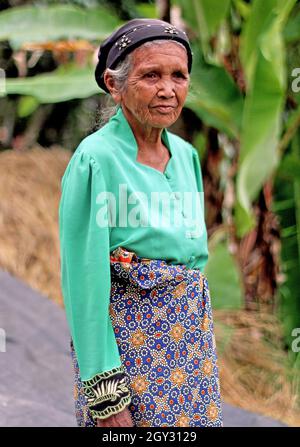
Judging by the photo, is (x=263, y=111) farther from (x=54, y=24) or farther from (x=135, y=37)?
(x=135, y=37)

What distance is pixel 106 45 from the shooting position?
1759 mm

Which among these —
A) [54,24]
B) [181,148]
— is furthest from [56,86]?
[181,148]

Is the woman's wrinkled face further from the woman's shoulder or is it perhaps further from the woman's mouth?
the woman's shoulder

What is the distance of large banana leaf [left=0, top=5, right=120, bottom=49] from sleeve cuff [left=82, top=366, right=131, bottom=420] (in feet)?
8.46

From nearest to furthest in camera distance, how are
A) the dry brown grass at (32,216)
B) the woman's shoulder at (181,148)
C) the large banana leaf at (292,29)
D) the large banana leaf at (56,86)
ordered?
the woman's shoulder at (181,148), the large banana leaf at (56,86), the large banana leaf at (292,29), the dry brown grass at (32,216)

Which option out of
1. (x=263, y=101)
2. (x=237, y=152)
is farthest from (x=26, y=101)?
(x=263, y=101)

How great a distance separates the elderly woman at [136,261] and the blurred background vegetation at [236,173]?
1308 millimetres

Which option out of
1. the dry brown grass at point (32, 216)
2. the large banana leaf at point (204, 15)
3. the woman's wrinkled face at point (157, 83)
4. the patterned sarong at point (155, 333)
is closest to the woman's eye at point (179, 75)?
the woman's wrinkled face at point (157, 83)

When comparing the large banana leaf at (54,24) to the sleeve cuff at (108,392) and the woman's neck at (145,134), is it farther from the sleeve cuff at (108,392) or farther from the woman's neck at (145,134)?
the sleeve cuff at (108,392)

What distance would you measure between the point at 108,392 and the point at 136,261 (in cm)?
25

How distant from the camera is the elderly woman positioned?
1.64m

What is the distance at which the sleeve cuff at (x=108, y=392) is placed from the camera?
1.63 m

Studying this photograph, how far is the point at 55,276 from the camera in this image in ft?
15.4
